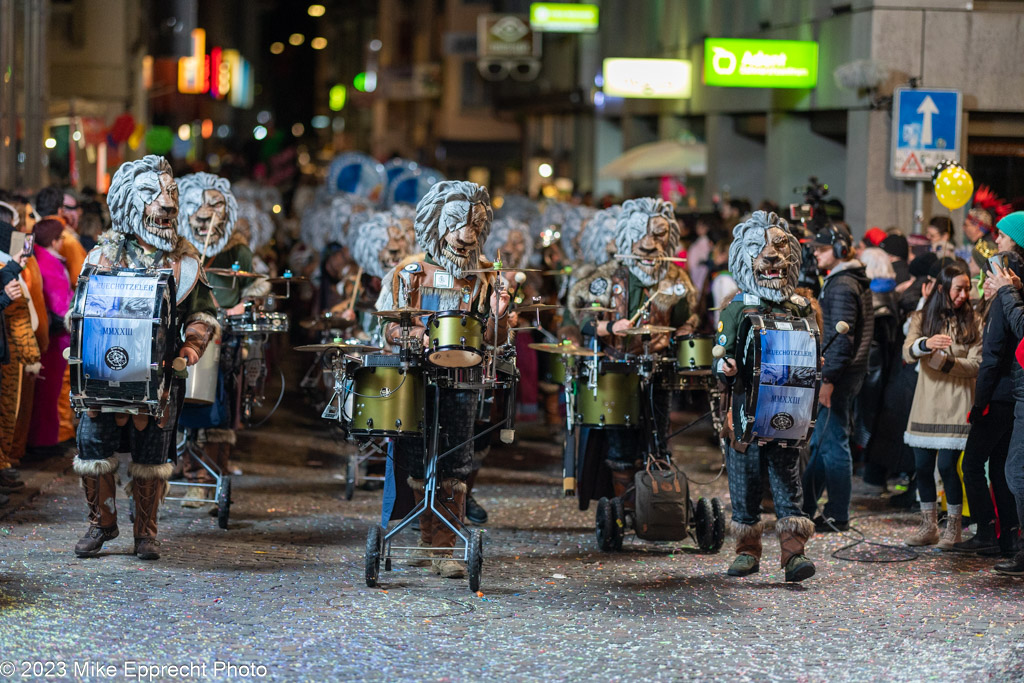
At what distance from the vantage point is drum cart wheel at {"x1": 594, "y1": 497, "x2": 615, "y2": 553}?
9.55m

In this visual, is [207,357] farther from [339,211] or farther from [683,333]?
[339,211]

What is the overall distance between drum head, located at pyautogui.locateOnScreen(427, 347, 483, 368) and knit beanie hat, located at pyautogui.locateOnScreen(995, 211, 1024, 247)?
124 inches

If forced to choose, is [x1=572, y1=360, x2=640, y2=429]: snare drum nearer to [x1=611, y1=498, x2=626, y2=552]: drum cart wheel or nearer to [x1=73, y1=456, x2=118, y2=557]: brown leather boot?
[x1=611, y1=498, x2=626, y2=552]: drum cart wheel

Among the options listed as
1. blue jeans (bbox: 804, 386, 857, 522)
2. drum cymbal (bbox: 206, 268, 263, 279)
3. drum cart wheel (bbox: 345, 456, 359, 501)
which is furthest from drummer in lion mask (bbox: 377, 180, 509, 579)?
blue jeans (bbox: 804, 386, 857, 522)

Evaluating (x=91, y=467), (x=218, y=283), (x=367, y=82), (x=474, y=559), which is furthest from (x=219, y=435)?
(x=367, y=82)

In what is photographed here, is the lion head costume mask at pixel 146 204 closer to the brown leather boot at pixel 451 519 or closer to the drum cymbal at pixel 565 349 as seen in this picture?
the brown leather boot at pixel 451 519

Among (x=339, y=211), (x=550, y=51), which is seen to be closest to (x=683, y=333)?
(x=339, y=211)

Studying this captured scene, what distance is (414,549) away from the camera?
840cm

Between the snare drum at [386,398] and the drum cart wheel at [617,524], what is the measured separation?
1.78 metres

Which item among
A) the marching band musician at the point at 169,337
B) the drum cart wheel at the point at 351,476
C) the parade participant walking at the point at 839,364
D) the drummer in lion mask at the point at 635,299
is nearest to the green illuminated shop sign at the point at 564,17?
the drum cart wheel at the point at 351,476

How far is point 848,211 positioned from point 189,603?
13.2m

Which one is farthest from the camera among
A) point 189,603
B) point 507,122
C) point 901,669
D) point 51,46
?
point 507,122

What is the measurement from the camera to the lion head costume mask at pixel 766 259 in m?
8.80

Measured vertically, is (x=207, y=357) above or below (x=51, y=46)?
below
